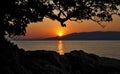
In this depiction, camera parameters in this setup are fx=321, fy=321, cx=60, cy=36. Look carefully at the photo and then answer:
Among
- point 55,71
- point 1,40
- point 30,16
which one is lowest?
point 55,71

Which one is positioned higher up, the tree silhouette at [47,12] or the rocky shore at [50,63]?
the tree silhouette at [47,12]

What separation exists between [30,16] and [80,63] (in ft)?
22.8

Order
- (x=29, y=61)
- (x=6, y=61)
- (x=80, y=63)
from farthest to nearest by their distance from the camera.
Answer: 1. (x=80, y=63)
2. (x=29, y=61)
3. (x=6, y=61)

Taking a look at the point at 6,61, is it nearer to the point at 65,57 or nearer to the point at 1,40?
the point at 1,40

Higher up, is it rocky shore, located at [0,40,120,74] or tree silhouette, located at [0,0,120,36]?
tree silhouette, located at [0,0,120,36]

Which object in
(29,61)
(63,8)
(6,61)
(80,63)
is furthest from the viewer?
(80,63)

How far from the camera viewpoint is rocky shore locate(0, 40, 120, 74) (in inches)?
796

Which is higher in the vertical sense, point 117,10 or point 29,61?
point 117,10

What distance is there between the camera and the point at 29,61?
22984 millimetres

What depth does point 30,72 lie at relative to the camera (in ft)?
71.2

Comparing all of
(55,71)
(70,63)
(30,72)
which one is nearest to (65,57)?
(70,63)

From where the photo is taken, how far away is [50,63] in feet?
79.1

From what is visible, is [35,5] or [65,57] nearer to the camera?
[35,5]

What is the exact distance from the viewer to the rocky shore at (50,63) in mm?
20219
